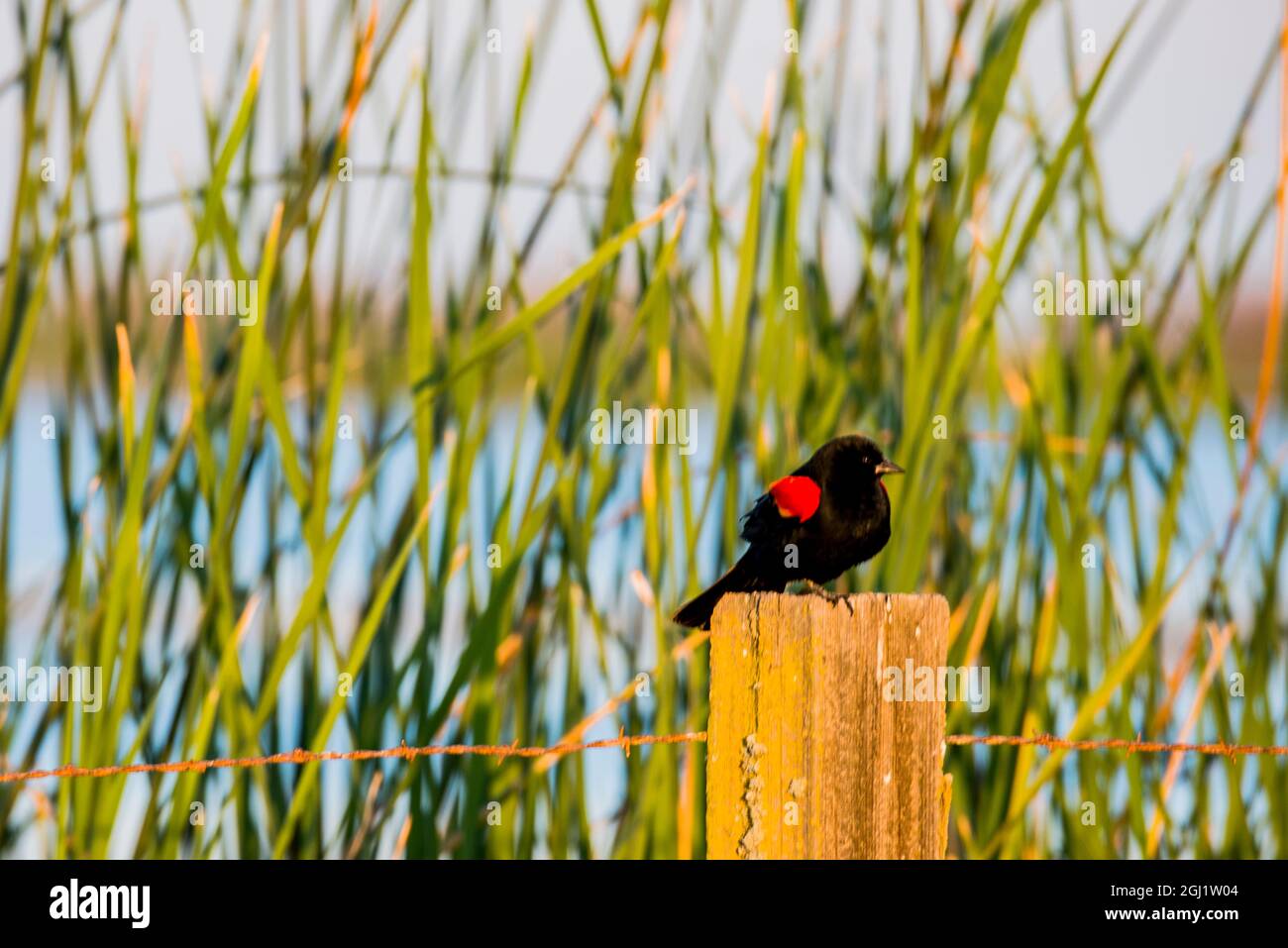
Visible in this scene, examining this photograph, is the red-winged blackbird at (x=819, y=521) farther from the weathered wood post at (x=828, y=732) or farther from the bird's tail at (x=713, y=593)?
the weathered wood post at (x=828, y=732)

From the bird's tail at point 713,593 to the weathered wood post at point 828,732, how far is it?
0.94ft

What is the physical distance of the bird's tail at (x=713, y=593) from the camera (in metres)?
1.83

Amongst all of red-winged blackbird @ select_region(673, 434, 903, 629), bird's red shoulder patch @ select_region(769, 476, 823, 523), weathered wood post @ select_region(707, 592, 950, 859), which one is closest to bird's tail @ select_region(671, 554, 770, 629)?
red-winged blackbird @ select_region(673, 434, 903, 629)

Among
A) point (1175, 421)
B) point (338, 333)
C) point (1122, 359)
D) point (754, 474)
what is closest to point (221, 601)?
point (338, 333)

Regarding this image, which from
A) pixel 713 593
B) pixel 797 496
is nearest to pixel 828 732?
pixel 713 593

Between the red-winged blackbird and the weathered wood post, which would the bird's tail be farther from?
the weathered wood post

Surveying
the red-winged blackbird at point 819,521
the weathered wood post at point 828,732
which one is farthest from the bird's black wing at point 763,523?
the weathered wood post at point 828,732

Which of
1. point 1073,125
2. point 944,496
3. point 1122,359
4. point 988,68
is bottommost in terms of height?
point 944,496

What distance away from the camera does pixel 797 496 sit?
1977 millimetres

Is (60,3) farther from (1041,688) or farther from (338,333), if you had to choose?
(1041,688)

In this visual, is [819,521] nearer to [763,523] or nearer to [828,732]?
[763,523]

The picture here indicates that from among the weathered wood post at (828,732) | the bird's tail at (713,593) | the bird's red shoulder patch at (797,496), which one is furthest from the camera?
the bird's red shoulder patch at (797,496)
